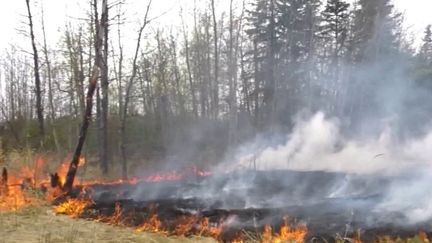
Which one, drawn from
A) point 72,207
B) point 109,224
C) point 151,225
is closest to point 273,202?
point 151,225

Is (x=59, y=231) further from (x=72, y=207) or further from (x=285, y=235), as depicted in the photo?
(x=285, y=235)

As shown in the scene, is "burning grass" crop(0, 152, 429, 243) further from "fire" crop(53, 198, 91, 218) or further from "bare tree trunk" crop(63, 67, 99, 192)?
"bare tree trunk" crop(63, 67, 99, 192)

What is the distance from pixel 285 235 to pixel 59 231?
15.8 feet

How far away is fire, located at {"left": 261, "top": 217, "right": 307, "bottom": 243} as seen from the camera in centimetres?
898

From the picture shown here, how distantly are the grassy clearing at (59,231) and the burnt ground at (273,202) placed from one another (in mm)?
757

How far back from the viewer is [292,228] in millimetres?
10102

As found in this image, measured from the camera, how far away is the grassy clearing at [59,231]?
→ 841cm

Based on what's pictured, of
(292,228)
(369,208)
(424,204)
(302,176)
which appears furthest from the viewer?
(302,176)

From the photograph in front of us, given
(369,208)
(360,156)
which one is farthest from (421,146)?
(369,208)

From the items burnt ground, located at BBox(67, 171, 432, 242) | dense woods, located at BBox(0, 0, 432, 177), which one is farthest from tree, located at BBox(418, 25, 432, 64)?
burnt ground, located at BBox(67, 171, 432, 242)

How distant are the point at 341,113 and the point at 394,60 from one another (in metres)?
4.61

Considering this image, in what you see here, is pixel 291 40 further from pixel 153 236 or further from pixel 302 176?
pixel 153 236

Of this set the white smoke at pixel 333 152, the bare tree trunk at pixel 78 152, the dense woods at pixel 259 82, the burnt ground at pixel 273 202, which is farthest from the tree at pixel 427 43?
the bare tree trunk at pixel 78 152

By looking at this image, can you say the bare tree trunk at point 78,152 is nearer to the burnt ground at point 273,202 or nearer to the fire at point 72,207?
the burnt ground at point 273,202
